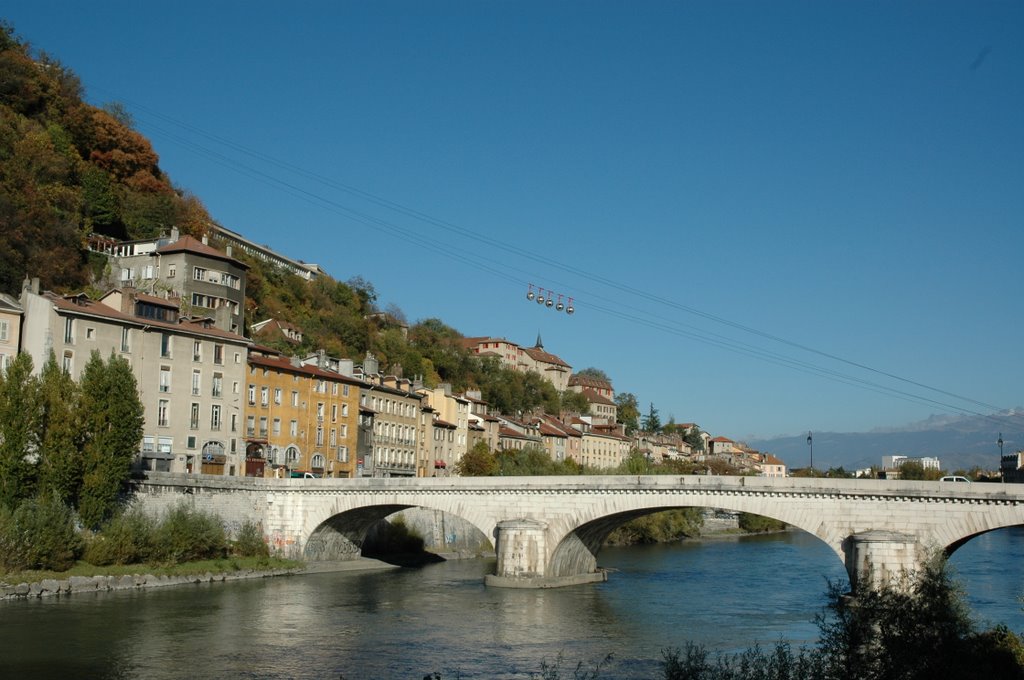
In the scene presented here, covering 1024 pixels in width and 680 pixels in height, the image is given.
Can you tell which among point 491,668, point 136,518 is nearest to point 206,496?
point 136,518

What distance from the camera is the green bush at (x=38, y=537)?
43.8 m

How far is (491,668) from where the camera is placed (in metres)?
30.1

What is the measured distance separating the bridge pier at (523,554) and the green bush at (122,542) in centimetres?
1612

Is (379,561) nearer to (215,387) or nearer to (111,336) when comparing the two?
(215,387)

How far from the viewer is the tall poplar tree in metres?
48.0

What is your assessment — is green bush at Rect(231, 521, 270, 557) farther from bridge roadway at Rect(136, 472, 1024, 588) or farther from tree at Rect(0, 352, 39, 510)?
tree at Rect(0, 352, 39, 510)

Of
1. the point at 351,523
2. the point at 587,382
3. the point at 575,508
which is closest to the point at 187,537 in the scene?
the point at 351,523

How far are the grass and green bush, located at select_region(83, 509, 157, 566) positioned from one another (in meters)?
0.40

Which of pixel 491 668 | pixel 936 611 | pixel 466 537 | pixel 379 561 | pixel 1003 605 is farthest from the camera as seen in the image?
pixel 466 537

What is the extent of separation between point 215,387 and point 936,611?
50405 mm

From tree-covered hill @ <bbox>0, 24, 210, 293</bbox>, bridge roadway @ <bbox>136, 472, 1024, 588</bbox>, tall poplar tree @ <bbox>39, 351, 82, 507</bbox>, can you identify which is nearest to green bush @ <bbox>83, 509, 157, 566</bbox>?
tall poplar tree @ <bbox>39, 351, 82, 507</bbox>

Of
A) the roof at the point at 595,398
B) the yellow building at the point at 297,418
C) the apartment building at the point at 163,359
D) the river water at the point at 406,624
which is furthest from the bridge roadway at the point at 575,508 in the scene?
the roof at the point at 595,398

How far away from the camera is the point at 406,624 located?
38.2 metres

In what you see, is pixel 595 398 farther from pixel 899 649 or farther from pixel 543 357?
pixel 899 649
